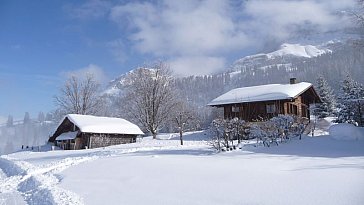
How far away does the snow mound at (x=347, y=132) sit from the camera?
67.6 ft

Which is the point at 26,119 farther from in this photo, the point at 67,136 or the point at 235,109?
the point at 235,109

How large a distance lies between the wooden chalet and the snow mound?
478 inches

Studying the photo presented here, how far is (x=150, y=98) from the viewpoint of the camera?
46.7 m

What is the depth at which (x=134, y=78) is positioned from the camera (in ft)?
157

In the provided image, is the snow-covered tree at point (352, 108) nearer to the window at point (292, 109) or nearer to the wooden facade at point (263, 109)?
the wooden facade at point (263, 109)

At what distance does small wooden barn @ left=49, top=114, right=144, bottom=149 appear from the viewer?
39.7 metres

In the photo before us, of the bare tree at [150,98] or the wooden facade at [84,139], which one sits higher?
the bare tree at [150,98]

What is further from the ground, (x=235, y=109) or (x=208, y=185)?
(x=235, y=109)

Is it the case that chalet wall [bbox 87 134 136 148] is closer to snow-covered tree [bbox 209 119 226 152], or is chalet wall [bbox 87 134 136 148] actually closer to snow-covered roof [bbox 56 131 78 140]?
snow-covered roof [bbox 56 131 78 140]

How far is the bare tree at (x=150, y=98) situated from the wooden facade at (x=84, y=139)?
3960mm

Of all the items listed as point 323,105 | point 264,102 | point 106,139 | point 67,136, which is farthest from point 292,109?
point 67,136

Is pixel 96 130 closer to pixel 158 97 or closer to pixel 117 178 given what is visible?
pixel 158 97

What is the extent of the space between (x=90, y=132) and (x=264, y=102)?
1948cm

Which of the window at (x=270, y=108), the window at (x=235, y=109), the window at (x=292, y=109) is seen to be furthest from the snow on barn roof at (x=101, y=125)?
the window at (x=292, y=109)
